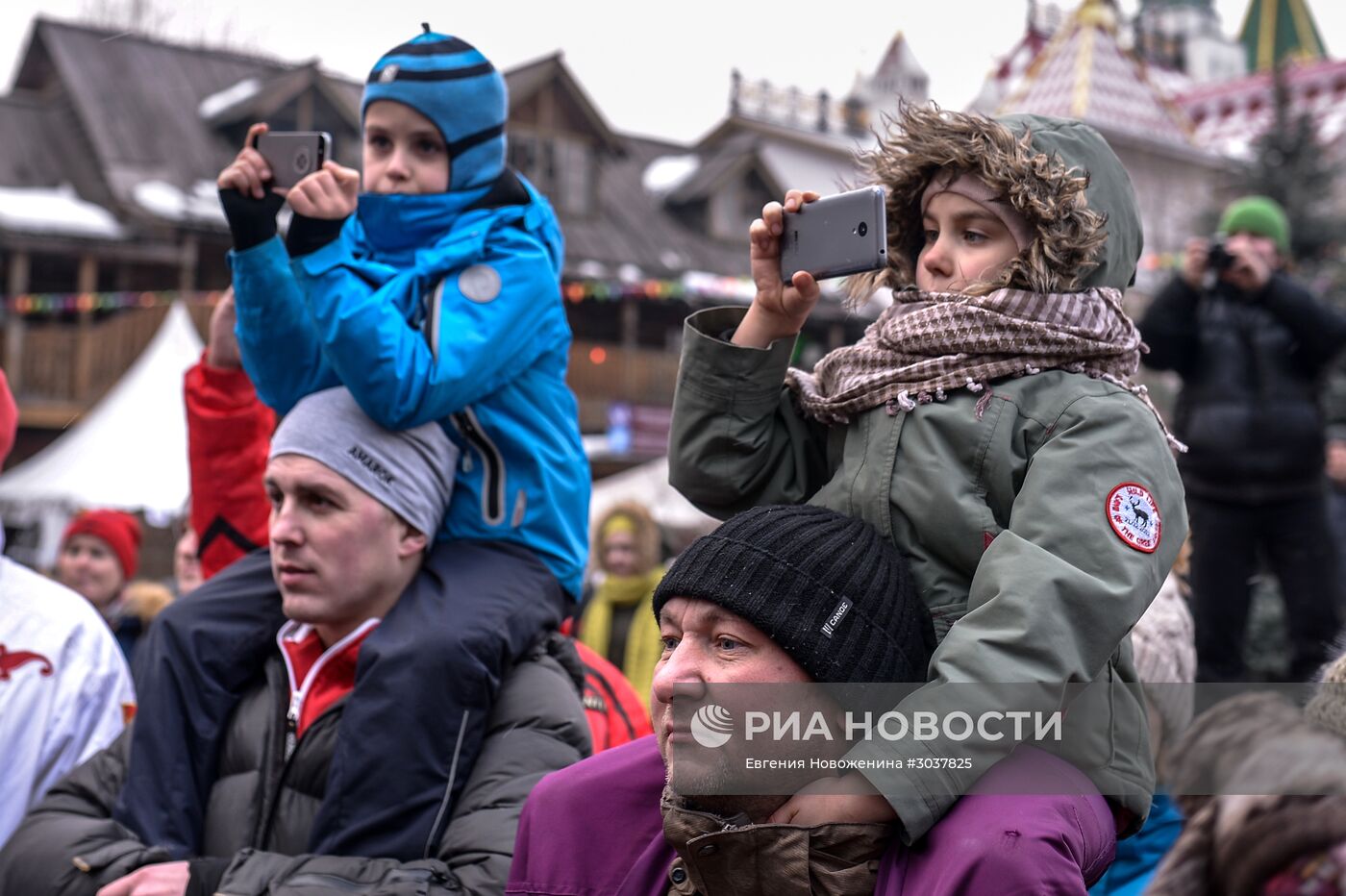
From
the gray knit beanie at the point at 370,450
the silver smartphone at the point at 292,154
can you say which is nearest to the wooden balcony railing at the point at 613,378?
the gray knit beanie at the point at 370,450

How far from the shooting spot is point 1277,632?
300 inches

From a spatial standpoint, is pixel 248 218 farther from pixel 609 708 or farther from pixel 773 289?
pixel 609 708

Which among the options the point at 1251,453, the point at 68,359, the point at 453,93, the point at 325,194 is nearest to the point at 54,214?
the point at 68,359

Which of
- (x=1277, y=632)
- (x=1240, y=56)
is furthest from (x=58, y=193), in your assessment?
(x=1277, y=632)

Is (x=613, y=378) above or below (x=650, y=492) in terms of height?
above

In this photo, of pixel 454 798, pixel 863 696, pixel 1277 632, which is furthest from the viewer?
pixel 1277 632

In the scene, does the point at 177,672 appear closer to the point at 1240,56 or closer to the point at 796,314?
the point at 796,314

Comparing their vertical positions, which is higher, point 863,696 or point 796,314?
point 796,314

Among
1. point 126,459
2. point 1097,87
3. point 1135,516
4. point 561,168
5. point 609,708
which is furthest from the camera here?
point 561,168

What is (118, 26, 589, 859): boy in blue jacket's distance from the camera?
278 centimetres

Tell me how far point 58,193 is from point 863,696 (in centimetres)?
2041

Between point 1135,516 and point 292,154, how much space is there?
5.82ft

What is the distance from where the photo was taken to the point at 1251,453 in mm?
5520

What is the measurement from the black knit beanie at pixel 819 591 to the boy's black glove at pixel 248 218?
1.24 meters
